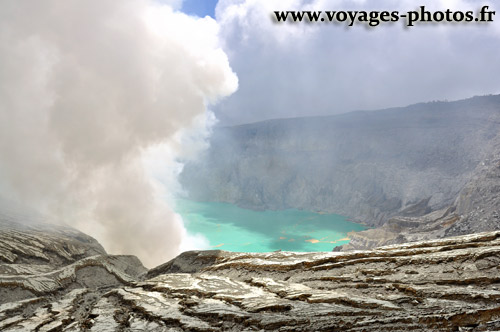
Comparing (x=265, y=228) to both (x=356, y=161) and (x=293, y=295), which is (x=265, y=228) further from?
(x=293, y=295)

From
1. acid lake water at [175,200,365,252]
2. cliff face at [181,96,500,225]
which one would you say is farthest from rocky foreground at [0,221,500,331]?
cliff face at [181,96,500,225]

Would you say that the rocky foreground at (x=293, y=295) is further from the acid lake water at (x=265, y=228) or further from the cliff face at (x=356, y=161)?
the cliff face at (x=356, y=161)

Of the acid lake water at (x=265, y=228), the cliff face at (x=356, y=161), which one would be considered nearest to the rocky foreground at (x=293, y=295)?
the acid lake water at (x=265, y=228)

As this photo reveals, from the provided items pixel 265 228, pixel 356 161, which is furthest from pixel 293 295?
pixel 356 161

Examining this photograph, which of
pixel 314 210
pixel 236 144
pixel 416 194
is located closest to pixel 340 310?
pixel 416 194

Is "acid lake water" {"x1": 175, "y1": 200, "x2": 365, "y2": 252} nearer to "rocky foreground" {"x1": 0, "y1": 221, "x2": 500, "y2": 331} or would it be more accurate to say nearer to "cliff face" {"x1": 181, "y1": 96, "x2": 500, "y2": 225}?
"cliff face" {"x1": 181, "y1": 96, "x2": 500, "y2": 225}

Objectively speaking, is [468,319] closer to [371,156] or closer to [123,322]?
[123,322]
